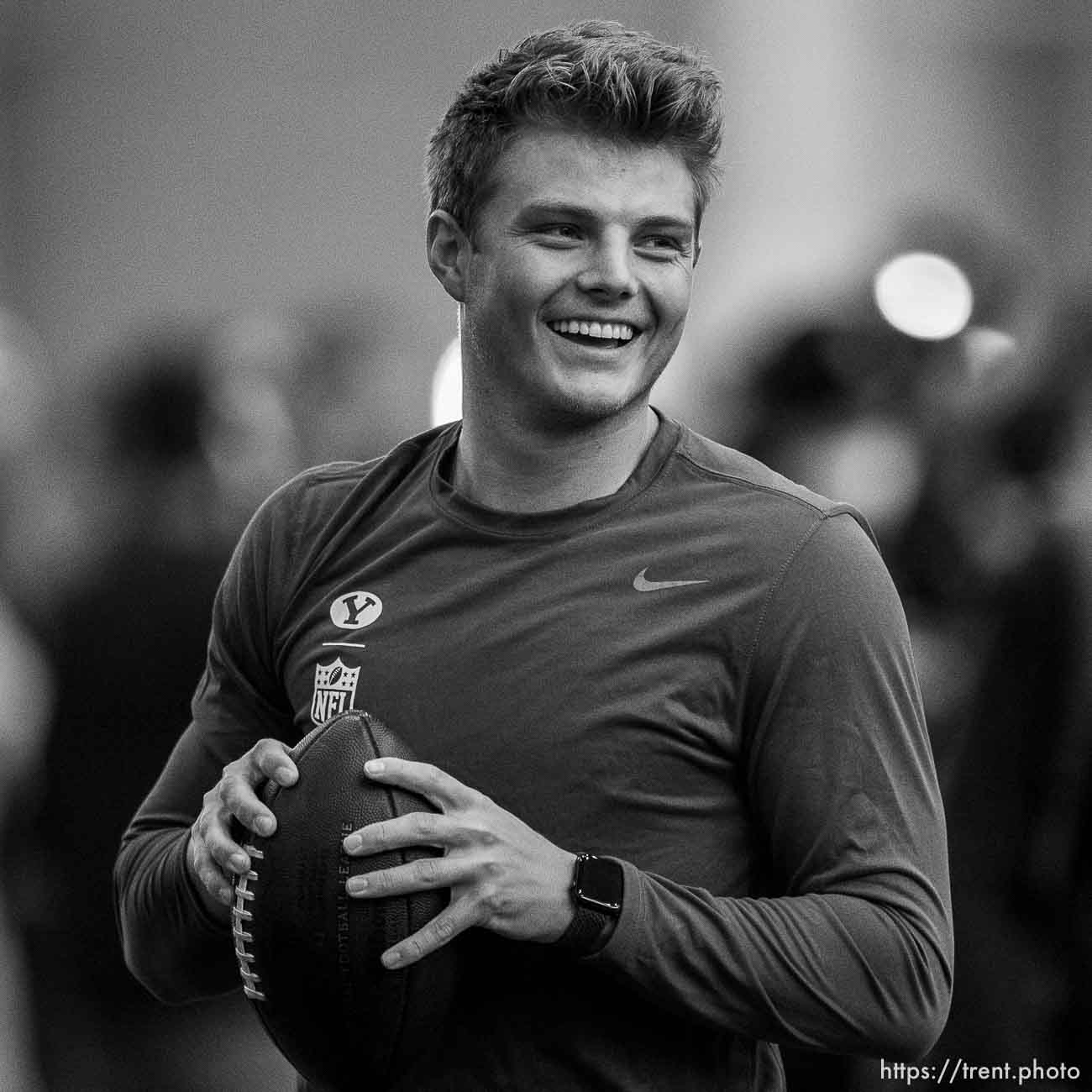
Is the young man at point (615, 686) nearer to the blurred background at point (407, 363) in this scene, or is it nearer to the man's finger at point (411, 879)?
the man's finger at point (411, 879)

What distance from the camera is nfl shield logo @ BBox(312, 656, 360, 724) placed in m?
1.99

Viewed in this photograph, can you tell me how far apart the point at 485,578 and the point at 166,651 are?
1.77 m

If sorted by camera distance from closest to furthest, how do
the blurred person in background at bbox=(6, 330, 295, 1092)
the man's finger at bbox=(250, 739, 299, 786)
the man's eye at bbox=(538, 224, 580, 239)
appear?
the man's finger at bbox=(250, 739, 299, 786) < the man's eye at bbox=(538, 224, 580, 239) < the blurred person in background at bbox=(6, 330, 295, 1092)

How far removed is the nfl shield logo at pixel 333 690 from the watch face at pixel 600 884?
363 mm

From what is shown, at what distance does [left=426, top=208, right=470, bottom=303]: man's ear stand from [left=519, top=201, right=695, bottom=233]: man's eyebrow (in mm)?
133

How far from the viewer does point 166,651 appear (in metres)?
3.60

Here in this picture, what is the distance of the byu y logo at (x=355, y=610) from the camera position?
2.04 metres

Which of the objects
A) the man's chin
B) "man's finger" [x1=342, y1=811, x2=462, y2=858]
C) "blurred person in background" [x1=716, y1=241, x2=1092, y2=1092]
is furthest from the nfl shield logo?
"blurred person in background" [x1=716, y1=241, x2=1092, y2=1092]

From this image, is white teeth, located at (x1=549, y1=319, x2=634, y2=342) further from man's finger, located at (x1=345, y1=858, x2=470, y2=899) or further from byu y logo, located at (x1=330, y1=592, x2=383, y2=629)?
man's finger, located at (x1=345, y1=858, x2=470, y2=899)

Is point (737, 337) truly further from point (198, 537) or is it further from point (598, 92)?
point (598, 92)

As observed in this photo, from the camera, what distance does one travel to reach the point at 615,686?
1.87 m

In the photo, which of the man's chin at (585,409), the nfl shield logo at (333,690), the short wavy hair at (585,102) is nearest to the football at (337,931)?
the nfl shield logo at (333,690)

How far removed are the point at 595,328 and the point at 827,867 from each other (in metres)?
0.62

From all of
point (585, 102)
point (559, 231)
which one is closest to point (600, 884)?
point (559, 231)
